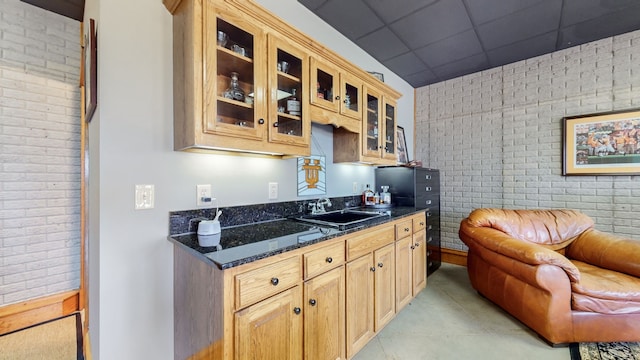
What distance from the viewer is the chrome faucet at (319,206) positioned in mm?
2166

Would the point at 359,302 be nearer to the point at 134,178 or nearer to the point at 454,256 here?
the point at 134,178

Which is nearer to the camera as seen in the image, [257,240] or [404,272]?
[257,240]

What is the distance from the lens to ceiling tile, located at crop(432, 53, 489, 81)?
3.07 metres

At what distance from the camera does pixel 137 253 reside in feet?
4.12

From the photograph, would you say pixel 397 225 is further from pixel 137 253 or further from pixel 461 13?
pixel 461 13

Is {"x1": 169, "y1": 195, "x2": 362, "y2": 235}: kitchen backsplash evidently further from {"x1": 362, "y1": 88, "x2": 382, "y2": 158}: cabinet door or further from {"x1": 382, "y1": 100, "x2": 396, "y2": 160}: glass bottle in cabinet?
{"x1": 382, "y1": 100, "x2": 396, "y2": 160}: glass bottle in cabinet

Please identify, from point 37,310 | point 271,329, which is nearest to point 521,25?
point 271,329

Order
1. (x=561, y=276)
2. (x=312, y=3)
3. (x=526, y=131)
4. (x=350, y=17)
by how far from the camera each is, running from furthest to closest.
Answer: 1. (x=526, y=131)
2. (x=350, y=17)
3. (x=312, y=3)
4. (x=561, y=276)

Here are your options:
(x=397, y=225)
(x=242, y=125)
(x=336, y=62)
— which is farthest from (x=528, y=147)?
(x=242, y=125)

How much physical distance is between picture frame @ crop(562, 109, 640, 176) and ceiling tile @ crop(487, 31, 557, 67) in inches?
33.3

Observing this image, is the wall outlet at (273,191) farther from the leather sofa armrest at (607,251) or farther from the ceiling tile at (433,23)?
the leather sofa armrest at (607,251)

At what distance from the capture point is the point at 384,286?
1.94m

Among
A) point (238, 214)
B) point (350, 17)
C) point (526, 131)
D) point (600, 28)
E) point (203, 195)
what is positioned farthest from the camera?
point (526, 131)

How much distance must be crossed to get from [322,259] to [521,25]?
2.89m
